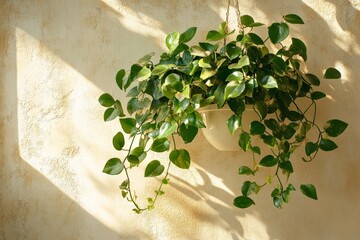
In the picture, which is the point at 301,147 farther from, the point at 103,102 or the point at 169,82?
the point at 103,102

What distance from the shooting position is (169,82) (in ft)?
4.62

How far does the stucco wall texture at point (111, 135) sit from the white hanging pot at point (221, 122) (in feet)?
0.74

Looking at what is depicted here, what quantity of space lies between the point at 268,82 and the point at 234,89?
0.10m

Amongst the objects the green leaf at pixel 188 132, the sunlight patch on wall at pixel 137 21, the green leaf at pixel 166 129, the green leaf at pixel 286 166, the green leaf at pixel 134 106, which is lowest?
the green leaf at pixel 134 106

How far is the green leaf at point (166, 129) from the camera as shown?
1412 millimetres

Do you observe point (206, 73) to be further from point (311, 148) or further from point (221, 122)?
point (311, 148)

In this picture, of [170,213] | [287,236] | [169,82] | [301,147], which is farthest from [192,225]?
[169,82]

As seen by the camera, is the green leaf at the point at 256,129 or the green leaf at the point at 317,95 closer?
the green leaf at the point at 256,129

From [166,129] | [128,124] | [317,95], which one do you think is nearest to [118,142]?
[128,124]

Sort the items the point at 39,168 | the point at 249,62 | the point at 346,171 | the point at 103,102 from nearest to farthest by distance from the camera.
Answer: the point at 249,62, the point at 103,102, the point at 346,171, the point at 39,168

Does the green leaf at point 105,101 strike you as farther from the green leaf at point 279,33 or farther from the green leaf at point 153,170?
the green leaf at point 279,33

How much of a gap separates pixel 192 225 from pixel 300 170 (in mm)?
422

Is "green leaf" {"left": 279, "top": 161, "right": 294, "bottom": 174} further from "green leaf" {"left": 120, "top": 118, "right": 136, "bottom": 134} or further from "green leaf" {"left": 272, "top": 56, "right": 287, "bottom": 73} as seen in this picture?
"green leaf" {"left": 120, "top": 118, "right": 136, "bottom": 134}

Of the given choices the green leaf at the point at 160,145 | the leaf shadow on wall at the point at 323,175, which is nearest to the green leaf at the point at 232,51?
the green leaf at the point at 160,145
